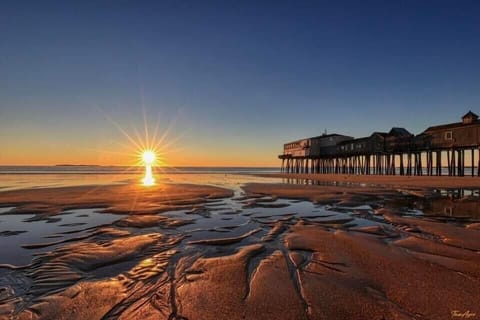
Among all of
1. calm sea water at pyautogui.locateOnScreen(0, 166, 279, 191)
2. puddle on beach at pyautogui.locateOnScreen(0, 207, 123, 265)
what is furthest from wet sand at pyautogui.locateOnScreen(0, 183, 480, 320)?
calm sea water at pyautogui.locateOnScreen(0, 166, 279, 191)

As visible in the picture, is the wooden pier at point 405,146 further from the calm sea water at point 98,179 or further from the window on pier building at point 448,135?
the calm sea water at point 98,179

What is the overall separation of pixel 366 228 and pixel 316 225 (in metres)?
1.47

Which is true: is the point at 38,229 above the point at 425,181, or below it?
below

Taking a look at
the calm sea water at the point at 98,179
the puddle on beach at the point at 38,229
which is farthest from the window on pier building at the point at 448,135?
the puddle on beach at the point at 38,229

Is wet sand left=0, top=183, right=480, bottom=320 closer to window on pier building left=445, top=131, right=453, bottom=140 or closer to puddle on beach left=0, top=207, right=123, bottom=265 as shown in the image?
puddle on beach left=0, top=207, right=123, bottom=265

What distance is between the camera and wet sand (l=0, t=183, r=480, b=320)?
11.3 ft

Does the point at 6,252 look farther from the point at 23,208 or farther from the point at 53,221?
the point at 23,208

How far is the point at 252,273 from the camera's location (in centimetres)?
471

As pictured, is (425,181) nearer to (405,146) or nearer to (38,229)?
(405,146)

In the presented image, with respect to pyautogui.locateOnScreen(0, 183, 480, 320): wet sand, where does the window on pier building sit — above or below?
above

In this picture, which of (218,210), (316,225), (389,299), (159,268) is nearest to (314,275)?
(389,299)

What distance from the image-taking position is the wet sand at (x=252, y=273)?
3.45 meters

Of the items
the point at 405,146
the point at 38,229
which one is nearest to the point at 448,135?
the point at 405,146

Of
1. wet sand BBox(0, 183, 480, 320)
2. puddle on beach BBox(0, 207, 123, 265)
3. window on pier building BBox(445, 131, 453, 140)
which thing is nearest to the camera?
wet sand BBox(0, 183, 480, 320)
